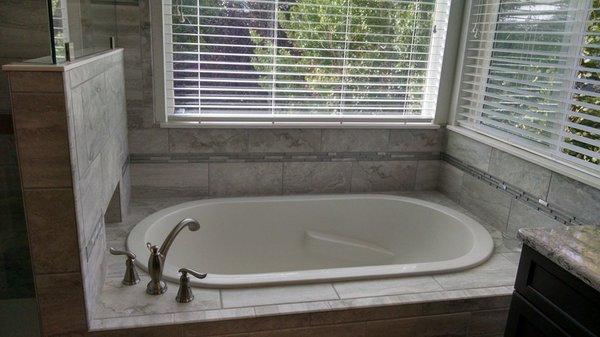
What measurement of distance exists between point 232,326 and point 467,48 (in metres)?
2.06

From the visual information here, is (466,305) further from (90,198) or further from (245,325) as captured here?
(90,198)

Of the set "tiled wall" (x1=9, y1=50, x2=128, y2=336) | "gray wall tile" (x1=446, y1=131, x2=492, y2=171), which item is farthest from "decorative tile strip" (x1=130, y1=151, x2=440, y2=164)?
"tiled wall" (x1=9, y1=50, x2=128, y2=336)

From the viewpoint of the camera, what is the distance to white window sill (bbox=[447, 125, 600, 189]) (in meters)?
1.90

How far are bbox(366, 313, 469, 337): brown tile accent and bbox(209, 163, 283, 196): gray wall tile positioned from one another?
1.23 metres

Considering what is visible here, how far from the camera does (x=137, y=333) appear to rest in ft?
5.04

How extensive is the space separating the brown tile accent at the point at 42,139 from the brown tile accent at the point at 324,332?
0.84 metres

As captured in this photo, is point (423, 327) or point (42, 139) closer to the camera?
point (42, 139)

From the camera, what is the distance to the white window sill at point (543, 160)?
1.90 m

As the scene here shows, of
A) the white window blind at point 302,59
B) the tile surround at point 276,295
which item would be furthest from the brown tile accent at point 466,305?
the white window blind at point 302,59

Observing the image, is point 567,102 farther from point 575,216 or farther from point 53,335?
point 53,335

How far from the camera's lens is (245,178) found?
8.97 ft

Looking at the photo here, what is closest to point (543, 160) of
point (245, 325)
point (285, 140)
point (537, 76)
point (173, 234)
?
point (537, 76)

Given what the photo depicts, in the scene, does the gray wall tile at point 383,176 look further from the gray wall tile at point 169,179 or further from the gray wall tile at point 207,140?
the gray wall tile at point 169,179

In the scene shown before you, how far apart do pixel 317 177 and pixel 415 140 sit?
661 millimetres
